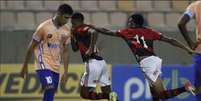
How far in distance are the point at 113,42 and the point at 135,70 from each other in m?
1.40

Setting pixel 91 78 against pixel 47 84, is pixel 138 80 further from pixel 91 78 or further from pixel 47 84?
pixel 47 84

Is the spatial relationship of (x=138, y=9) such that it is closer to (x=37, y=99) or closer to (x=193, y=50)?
(x=37, y=99)

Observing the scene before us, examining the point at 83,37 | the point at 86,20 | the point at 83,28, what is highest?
the point at 83,28

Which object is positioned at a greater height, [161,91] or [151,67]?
[151,67]

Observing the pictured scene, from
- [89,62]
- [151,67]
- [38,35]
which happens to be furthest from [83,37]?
[151,67]

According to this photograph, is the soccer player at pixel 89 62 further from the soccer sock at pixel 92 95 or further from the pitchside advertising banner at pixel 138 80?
the pitchside advertising banner at pixel 138 80

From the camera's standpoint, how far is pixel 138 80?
11.4m

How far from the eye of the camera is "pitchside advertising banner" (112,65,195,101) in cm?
1126

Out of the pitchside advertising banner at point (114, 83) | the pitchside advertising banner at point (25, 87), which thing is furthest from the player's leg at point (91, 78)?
the pitchside advertising banner at point (25, 87)

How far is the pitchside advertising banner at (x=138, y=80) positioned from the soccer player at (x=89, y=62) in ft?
8.44

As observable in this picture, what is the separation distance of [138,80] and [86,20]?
9.41 ft

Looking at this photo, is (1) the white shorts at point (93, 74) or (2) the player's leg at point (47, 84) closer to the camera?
(2) the player's leg at point (47, 84)

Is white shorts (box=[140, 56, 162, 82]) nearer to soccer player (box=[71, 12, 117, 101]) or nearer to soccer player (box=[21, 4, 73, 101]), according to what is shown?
soccer player (box=[71, 12, 117, 101])

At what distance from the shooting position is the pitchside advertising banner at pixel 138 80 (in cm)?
1126
